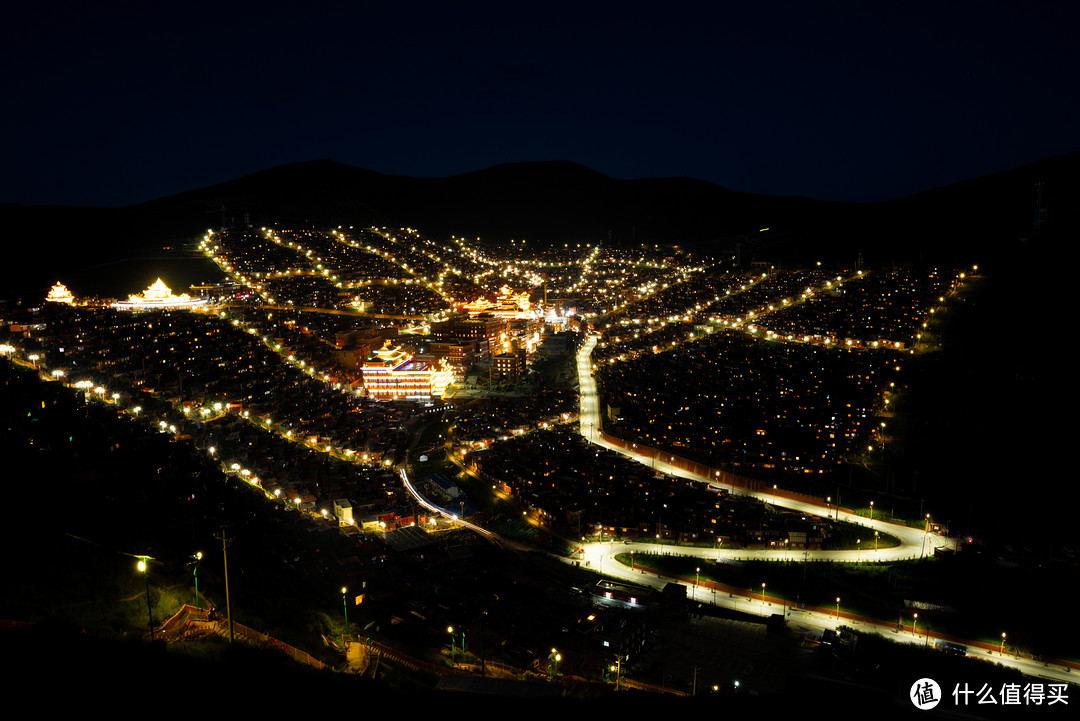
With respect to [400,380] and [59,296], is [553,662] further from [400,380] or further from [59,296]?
[59,296]

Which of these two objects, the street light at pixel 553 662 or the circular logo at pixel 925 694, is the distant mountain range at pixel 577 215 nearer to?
the street light at pixel 553 662

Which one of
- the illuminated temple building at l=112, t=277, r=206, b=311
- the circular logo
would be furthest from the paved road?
the illuminated temple building at l=112, t=277, r=206, b=311

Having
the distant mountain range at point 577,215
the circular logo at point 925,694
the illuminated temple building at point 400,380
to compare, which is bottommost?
the circular logo at point 925,694

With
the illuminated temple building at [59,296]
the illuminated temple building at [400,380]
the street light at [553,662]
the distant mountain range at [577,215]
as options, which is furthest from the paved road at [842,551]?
the distant mountain range at [577,215]

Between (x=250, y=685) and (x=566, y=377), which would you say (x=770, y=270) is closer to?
(x=566, y=377)

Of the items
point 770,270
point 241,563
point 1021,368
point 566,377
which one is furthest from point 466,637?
point 770,270

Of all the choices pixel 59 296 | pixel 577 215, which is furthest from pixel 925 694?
pixel 577 215

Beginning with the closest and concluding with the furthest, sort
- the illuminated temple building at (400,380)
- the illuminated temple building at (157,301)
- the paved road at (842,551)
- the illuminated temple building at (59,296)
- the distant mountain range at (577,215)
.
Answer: the paved road at (842,551) → the illuminated temple building at (400,380) → the illuminated temple building at (59,296) → the illuminated temple building at (157,301) → the distant mountain range at (577,215)
